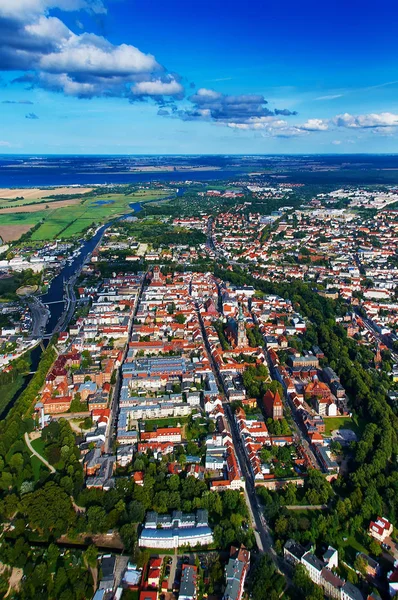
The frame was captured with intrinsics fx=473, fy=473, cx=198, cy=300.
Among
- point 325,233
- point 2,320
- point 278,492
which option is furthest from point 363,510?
point 325,233

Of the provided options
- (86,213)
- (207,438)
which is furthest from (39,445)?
(86,213)

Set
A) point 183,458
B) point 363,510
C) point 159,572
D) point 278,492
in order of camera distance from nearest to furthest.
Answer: point 159,572 < point 363,510 < point 278,492 < point 183,458

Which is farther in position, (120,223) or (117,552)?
(120,223)

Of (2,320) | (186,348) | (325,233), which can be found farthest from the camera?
(325,233)

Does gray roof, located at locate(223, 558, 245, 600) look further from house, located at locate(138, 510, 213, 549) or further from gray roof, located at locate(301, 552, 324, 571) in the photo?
gray roof, located at locate(301, 552, 324, 571)

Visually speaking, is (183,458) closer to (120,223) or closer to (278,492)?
(278,492)

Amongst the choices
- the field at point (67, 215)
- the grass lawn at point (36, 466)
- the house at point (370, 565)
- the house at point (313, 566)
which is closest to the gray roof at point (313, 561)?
the house at point (313, 566)

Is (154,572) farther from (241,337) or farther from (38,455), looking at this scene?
(241,337)
